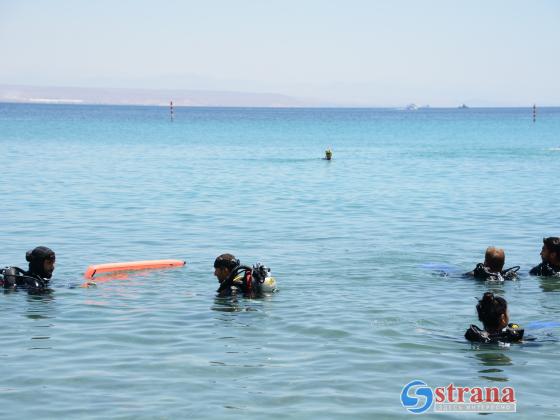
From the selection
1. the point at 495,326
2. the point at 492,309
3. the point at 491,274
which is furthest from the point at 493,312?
the point at 491,274

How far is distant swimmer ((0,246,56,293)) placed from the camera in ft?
46.9

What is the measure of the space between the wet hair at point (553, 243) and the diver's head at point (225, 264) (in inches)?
225

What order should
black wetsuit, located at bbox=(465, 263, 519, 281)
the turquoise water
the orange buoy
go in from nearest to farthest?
1. the turquoise water
2. black wetsuit, located at bbox=(465, 263, 519, 281)
3. the orange buoy

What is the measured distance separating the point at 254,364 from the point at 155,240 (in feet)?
34.1

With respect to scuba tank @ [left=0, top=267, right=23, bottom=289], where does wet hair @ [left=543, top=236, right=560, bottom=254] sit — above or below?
above

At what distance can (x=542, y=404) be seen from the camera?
945 cm

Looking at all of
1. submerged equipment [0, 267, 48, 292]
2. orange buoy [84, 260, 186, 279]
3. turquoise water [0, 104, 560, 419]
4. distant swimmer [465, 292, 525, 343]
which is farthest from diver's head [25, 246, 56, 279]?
distant swimmer [465, 292, 525, 343]

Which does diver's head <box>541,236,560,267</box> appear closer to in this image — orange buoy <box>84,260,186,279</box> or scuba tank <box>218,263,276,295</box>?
scuba tank <box>218,263,276,295</box>

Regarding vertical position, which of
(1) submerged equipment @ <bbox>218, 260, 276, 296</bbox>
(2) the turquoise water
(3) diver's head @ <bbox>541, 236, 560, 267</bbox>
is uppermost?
(3) diver's head @ <bbox>541, 236, 560, 267</bbox>

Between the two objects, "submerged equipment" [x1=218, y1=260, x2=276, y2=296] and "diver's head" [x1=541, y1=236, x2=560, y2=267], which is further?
"diver's head" [x1=541, y1=236, x2=560, y2=267]

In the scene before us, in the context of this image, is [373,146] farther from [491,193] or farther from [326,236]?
[326,236]

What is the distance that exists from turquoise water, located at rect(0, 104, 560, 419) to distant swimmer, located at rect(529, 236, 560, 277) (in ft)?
0.74

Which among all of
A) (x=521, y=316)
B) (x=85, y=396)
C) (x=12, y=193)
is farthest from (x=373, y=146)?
(x=85, y=396)

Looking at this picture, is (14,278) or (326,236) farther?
(326,236)
